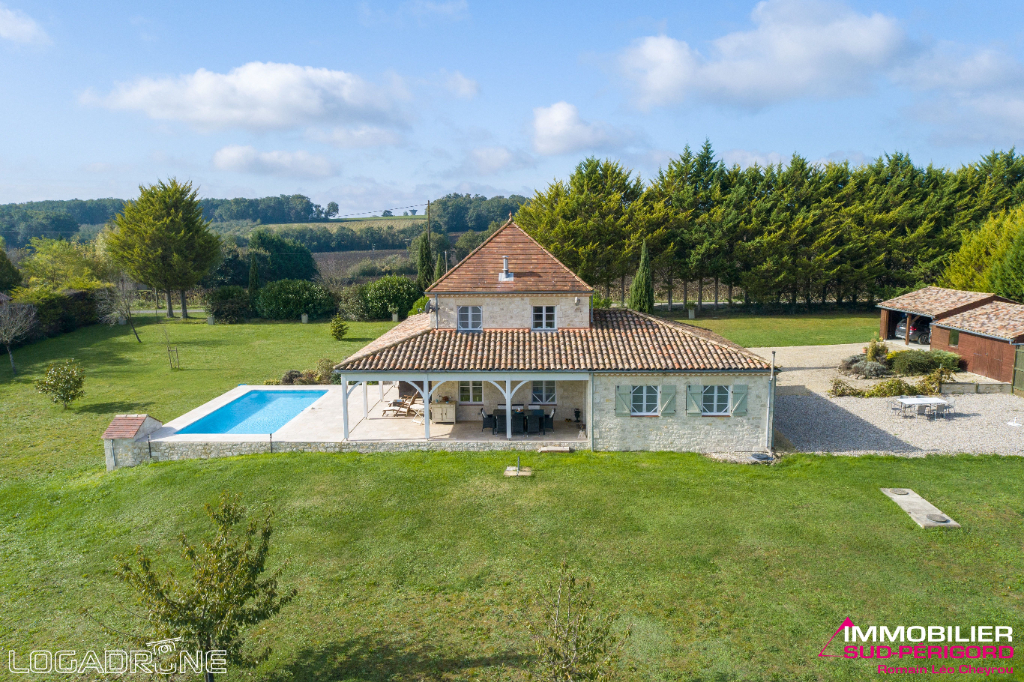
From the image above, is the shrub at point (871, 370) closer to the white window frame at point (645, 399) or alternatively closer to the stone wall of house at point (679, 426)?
the stone wall of house at point (679, 426)

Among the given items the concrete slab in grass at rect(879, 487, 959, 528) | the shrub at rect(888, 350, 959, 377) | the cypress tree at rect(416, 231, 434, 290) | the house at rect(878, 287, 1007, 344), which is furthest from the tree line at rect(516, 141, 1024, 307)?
the concrete slab in grass at rect(879, 487, 959, 528)

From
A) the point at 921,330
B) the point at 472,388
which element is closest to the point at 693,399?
the point at 472,388

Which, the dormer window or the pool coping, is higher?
the dormer window

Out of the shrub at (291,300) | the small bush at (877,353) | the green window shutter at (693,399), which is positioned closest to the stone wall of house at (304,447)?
the green window shutter at (693,399)

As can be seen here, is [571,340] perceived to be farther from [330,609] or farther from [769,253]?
[769,253]

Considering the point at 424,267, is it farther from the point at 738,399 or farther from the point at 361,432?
the point at 738,399

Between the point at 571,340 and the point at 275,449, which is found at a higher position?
the point at 571,340

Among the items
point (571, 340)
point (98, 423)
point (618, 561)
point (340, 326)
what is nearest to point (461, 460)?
point (571, 340)

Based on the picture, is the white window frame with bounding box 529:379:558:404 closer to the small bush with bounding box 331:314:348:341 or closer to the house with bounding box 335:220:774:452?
the house with bounding box 335:220:774:452
